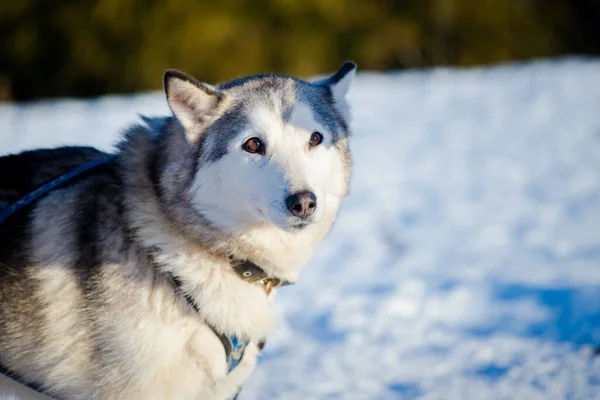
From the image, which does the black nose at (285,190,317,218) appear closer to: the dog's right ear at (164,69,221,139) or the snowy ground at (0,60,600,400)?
the dog's right ear at (164,69,221,139)

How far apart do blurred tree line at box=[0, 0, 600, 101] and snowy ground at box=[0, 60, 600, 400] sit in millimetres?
7329

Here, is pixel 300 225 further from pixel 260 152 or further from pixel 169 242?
pixel 169 242

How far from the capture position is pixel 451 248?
221 inches

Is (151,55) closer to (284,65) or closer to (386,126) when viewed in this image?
(284,65)

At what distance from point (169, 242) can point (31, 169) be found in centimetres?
81

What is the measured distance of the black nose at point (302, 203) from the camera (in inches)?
90.3

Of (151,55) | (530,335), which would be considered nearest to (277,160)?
(530,335)

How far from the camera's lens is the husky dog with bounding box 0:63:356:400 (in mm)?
2246

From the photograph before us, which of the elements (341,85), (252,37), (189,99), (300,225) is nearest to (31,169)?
(189,99)

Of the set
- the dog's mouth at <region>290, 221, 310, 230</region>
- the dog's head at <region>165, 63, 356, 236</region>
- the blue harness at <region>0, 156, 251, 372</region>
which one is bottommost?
the blue harness at <region>0, 156, 251, 372</region>

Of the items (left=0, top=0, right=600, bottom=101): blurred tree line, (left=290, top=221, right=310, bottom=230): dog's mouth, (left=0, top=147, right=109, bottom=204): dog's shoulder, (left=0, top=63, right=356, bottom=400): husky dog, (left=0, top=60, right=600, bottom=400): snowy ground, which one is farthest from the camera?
(left=0, top=0, right=600, bottom=101): blurred tree line

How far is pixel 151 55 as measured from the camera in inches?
696

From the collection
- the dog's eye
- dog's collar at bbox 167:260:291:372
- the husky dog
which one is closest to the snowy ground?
dog's collar at bbox 167:260:291:372

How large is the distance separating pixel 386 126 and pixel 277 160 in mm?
7171
